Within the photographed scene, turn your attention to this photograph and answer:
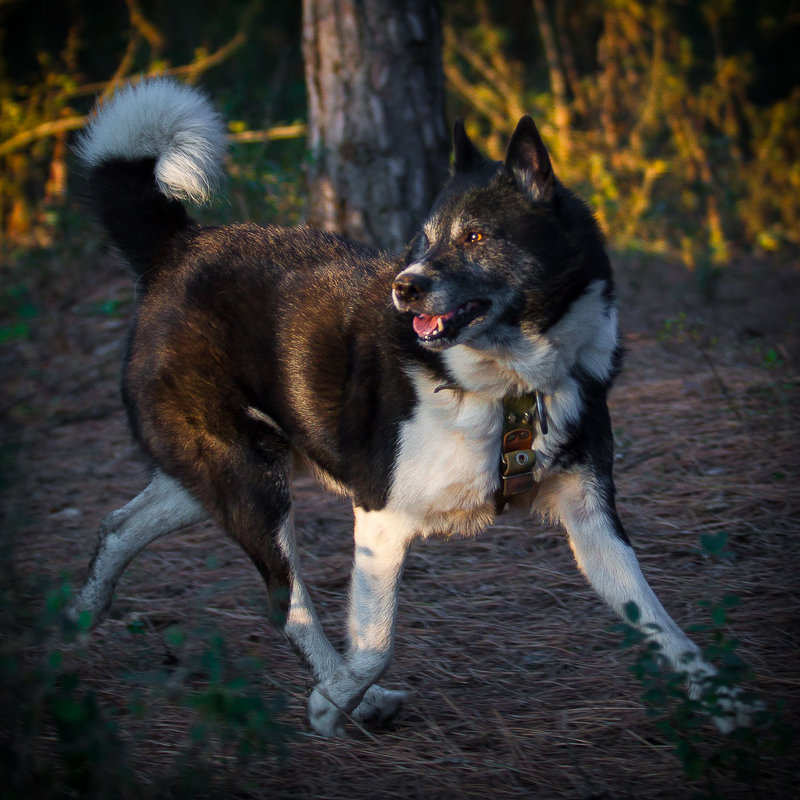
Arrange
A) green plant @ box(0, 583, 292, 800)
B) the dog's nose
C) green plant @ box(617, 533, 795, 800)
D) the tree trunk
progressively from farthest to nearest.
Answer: the tree trunk → the dog's nose → green plant @ box(617, 533, 795, 800) → green plant @ box(0, 583, 292, 800)

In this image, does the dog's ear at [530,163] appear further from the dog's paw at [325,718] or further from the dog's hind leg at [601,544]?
the dog's paw at [325,718]

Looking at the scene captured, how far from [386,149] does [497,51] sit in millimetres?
5119

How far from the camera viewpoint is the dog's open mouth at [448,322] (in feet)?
7.85

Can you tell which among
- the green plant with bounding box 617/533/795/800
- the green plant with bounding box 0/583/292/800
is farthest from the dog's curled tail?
the green plant with bounding box 617/533/795/800

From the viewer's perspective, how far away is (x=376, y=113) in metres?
4.52

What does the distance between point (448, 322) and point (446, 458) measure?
1.22 ft

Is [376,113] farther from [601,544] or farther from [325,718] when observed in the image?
[325,718]

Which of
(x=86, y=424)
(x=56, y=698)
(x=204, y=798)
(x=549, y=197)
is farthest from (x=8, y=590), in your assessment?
(x=86, y=424)

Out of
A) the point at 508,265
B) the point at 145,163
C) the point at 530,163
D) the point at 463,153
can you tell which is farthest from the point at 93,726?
the point at 145,163

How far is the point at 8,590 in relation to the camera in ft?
6.76

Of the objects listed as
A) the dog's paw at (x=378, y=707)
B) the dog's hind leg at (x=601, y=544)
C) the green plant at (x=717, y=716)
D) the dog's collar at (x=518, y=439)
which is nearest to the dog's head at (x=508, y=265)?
the dog's collar at (x=518, y=439)

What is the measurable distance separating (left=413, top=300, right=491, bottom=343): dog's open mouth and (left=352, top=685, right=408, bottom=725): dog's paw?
104 centimetres

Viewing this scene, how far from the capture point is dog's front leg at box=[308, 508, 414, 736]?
2492mm

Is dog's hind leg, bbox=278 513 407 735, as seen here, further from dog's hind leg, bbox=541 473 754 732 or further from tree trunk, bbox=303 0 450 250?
tree trunk, bbox=303 0 450 250
